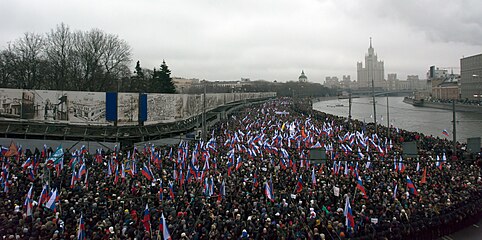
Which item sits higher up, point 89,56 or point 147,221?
point 89,56

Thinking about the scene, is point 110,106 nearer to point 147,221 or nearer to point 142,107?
point 142,107

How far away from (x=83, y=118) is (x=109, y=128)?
6.89 feet

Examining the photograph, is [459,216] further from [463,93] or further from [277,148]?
[463,93]

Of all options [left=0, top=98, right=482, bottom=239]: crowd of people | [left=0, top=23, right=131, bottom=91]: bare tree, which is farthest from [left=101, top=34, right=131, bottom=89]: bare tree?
[left=0, top=98, right=482, bottom=239]: crowd of people

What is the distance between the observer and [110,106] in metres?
27.3

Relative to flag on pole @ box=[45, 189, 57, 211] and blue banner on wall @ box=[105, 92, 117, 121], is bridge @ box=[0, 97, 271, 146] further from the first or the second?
flag on pole @ box=[45, 189, 57, 211]

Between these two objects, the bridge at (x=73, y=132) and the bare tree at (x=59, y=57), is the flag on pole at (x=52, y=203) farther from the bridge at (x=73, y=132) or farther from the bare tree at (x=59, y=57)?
the bare tree at (x=59, y=57)

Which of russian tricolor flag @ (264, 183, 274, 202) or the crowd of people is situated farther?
russian tricolor flag @ (264, 183, 274, 202)

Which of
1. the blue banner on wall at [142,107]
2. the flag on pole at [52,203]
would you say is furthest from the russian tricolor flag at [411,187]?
the blue banner on wall at [142,107]

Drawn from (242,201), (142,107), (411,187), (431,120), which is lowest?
(242,201)

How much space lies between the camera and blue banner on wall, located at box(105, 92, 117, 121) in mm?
27312

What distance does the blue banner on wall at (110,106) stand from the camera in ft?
89.6

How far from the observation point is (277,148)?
19.9 meters

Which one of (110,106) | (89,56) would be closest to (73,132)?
(110,106)
